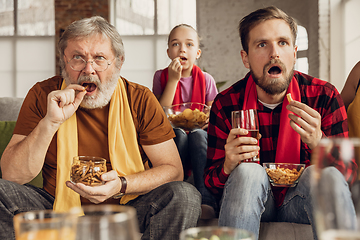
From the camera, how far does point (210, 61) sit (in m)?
6.34

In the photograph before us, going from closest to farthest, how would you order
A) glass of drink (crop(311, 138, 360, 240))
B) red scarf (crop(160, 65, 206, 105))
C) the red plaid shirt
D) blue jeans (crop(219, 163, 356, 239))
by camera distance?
glass of drink (crop(311, 138, 360, 240)) < blue jeans (crop(219, 163, 356, 239)) < the red plaid shirt < red scarf (crop(160, 65, 206, 105))

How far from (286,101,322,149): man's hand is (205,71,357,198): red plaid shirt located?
0.21 meters

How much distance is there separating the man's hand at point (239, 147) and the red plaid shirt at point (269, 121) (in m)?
0.14

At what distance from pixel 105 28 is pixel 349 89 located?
3.85ft

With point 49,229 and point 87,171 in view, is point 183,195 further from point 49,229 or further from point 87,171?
point 49,229

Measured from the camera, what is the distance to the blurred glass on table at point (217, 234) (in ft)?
1.33

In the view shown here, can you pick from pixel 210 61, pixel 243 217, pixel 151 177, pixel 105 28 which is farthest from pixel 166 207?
pixel 210 61

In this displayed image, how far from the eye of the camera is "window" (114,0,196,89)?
6.64 meters

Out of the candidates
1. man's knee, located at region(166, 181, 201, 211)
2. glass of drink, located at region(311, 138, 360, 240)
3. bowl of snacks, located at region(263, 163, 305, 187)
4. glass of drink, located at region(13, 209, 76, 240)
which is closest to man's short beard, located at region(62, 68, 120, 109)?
man's knee, located at region(166, 181, 201, 211)

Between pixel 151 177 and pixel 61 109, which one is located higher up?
pixel 61 109

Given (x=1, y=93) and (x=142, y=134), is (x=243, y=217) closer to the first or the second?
(x=142, y=134)

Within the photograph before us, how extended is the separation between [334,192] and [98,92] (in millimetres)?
1292

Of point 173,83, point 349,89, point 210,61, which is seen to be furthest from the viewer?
point 210,61

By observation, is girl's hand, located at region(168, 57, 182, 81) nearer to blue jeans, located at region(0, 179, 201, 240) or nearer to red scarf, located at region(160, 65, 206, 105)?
red scarf, located at region(160, 65, 206, 105)
